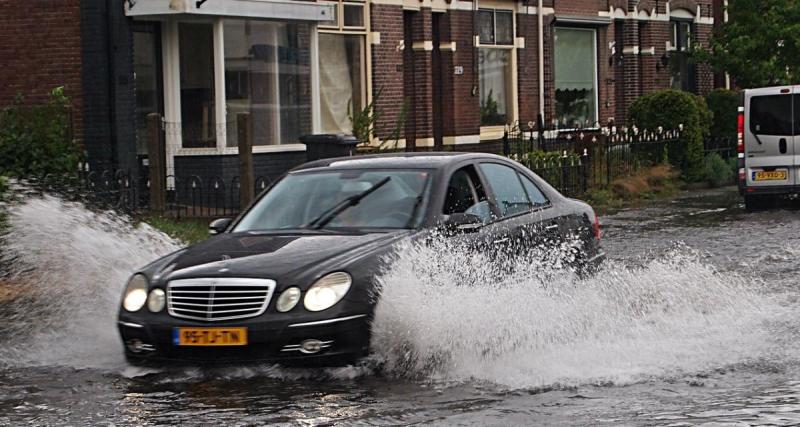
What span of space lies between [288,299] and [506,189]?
2823mm

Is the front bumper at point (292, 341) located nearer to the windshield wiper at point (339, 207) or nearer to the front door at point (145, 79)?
the windshield wiper at point (339, 207)

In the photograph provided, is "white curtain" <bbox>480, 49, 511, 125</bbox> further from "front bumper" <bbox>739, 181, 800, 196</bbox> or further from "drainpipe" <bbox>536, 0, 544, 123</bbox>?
"front bumper" <bbox>739, 181, 800, 196</bbox>

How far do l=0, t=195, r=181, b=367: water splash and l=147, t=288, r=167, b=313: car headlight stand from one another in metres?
0.76

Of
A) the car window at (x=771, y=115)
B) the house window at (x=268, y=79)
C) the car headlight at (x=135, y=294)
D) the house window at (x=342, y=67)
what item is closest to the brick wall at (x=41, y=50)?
the house window at (x=268, y=79)

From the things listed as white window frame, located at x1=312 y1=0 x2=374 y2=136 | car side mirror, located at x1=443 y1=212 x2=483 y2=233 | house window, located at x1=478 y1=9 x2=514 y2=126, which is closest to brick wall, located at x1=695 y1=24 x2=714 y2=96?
house window, located at x1=478 y1=9 x2=514 y2=126

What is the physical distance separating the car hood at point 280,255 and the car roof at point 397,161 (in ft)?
3.22

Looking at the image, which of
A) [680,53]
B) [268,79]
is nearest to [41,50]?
[268,79]

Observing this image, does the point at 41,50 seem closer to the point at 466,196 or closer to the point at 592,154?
→ the point at 592,154

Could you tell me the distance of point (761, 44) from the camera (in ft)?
114

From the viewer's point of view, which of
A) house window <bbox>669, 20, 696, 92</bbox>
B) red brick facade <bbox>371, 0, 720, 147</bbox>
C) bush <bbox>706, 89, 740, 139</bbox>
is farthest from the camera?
house window <bbox>669, 20, 696, 92</bbox>

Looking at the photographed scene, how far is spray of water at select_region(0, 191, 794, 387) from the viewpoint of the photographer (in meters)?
9.37

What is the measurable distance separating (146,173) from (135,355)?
43.8ft

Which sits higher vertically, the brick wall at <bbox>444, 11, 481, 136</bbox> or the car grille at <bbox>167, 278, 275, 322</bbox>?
the brick wall at <bbox>444, 11, 481, 136</bbox>

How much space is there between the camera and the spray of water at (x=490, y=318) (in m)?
9.37
